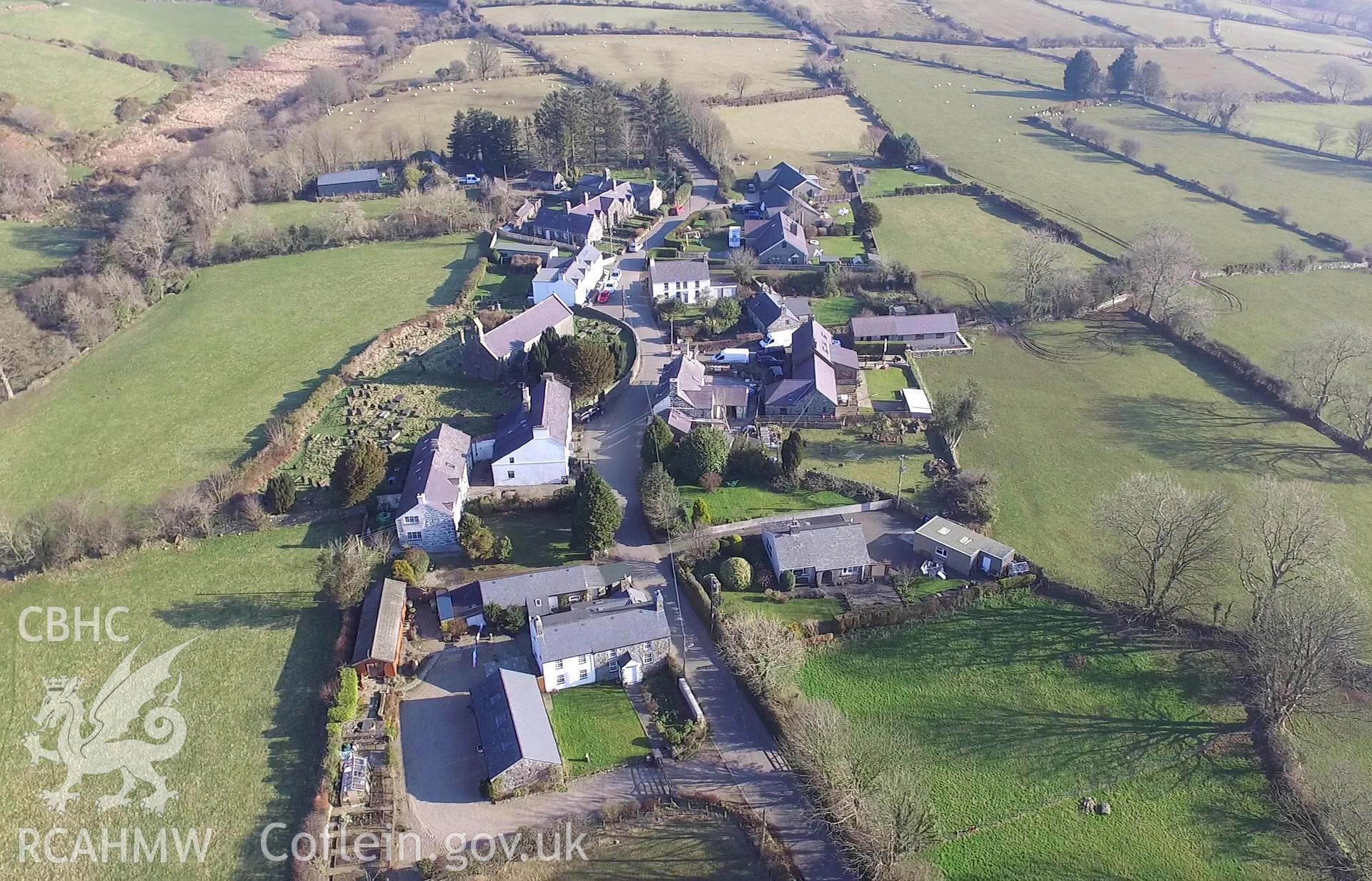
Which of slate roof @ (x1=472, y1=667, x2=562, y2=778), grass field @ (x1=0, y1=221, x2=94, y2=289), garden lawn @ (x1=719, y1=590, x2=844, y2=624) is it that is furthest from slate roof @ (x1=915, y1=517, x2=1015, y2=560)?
grass field @ (x1=0, y1=221, x2=94, y2=289)

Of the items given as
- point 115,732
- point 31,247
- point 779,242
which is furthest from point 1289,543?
point 31,247

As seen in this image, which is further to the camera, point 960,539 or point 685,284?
point 685,284

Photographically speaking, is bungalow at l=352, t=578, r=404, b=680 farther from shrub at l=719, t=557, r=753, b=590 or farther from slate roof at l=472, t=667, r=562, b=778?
shrub at l=719, t=557, r=753, b=590

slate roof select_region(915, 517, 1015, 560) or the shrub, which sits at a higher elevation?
slate roof select_region(915, 517, 1015, 560)

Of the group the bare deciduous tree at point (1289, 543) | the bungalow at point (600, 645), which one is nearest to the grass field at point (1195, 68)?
the bare deciduous tree at point (1289, 543)

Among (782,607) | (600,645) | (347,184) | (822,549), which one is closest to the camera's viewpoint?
(600,645)

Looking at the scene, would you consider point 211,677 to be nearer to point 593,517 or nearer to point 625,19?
point 593,517

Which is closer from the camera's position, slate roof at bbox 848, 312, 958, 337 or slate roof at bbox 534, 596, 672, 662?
slate roof at bbox 534, 596, 672, 662
